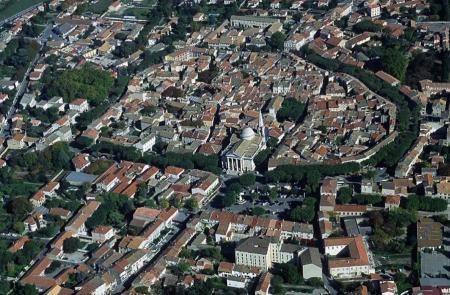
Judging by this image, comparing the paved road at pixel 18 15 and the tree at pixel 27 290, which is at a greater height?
the paved road at pixel 18 15

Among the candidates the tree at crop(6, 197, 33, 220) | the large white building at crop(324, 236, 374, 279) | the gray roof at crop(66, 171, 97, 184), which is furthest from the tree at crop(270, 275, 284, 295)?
the tree at crop(6, 197, 33, 220)

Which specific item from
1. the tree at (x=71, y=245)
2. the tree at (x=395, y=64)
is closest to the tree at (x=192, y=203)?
the tree at (x=71, y=245)

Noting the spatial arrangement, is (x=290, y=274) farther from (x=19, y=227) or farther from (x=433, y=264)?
(x=19, y=227)

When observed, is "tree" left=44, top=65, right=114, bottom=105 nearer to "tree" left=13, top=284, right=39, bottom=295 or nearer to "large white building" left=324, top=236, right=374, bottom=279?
"tree" left=13, top=284, right=39, bottom=295

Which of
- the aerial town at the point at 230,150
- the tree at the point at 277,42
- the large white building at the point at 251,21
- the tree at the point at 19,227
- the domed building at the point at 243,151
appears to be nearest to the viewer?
the aerial town at the point at 230,150

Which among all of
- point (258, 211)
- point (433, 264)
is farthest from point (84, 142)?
point (433, 264)

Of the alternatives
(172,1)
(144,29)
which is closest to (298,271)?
(144,29)

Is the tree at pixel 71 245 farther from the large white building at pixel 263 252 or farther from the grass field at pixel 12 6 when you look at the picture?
the grass field at pixel 12 6
